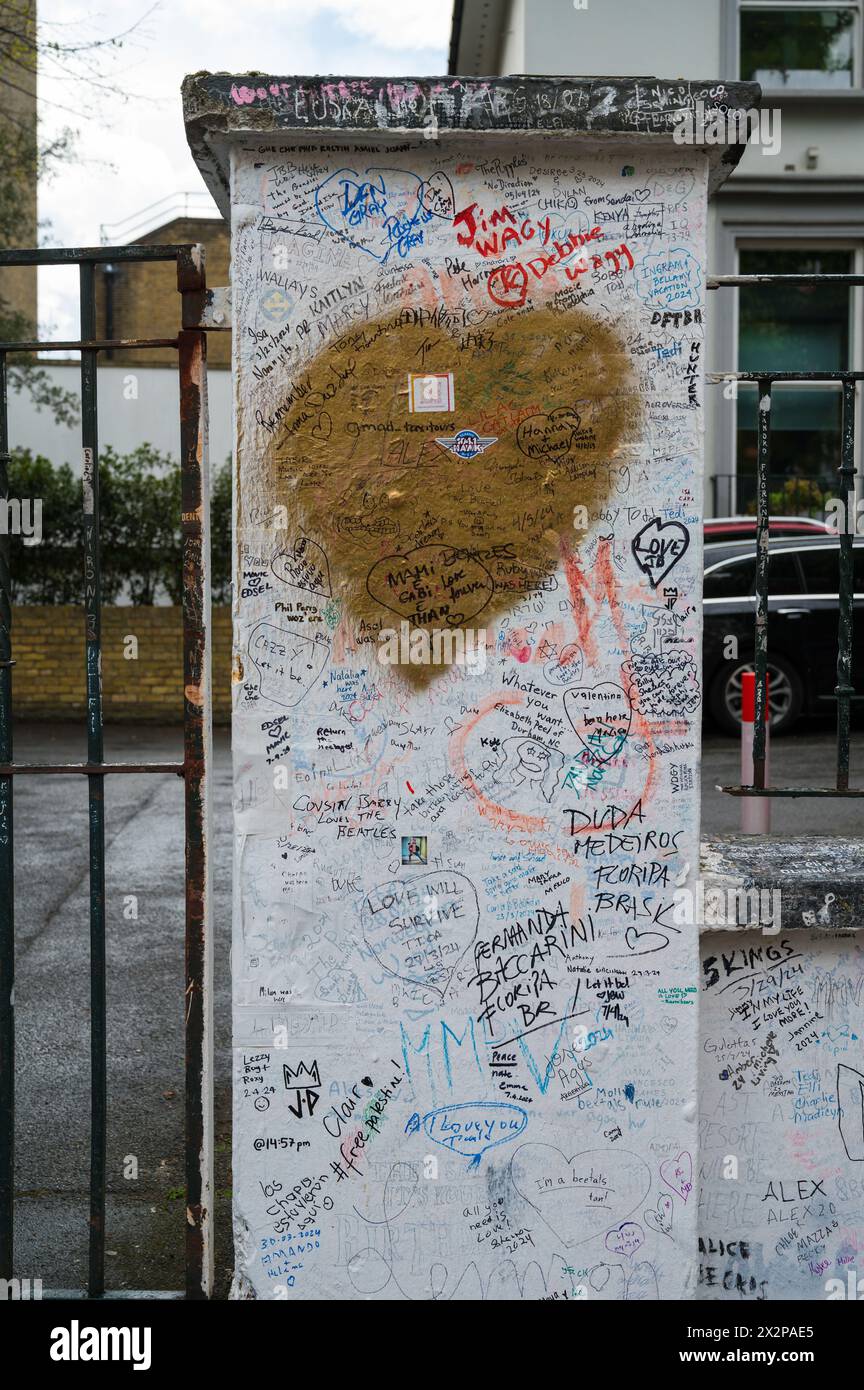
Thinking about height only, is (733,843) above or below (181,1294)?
above

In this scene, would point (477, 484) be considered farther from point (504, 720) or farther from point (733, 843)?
point (733, 843)

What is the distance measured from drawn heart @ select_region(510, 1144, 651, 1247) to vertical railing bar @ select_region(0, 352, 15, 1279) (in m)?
1.19

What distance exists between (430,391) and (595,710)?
785 mm

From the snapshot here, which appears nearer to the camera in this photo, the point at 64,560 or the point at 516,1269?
the point at 516,1269

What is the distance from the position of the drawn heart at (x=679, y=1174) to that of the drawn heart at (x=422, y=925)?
2.10 ft

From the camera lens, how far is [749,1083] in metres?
3.02

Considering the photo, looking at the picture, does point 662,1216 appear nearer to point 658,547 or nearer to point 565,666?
point 565,666

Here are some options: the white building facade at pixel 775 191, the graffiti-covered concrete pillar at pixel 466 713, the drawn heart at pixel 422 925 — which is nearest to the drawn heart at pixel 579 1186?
the graffiti-covered concrete pillar at pixel 466 713

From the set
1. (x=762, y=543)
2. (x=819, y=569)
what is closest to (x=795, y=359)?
(x=819, y=569)

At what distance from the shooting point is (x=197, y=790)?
2918 millimetres

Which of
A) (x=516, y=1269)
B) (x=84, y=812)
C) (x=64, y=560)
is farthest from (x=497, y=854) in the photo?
(x=64, y=560)

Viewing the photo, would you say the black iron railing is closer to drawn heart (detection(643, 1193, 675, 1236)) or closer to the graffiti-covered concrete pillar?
the graffiti-covered concrete pillar

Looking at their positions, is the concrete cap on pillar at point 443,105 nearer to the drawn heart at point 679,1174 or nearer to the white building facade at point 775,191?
the drawn heart at point 679,1174

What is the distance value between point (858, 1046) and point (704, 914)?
0.54 m
